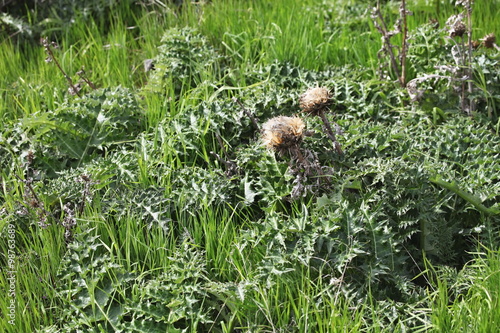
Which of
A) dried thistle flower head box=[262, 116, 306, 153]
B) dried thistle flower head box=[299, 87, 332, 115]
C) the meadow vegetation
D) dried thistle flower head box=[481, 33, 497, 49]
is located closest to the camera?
the meadow vegetation

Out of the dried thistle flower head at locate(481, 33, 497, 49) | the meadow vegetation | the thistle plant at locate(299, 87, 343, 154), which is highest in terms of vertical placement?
the thistle plant at locate(299, 87, 343, 154)

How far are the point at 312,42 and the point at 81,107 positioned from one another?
5.32 ft

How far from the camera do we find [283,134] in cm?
258

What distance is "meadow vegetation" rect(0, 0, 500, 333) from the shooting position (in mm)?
2455

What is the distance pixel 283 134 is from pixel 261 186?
1.53 ft

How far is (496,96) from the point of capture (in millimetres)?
3326

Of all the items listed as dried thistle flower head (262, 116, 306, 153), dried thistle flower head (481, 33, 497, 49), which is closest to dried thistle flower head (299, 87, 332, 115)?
dried thistle flower head (262, 116, 306, 153)

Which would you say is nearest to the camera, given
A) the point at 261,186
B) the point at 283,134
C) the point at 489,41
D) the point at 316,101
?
the point at 283,134

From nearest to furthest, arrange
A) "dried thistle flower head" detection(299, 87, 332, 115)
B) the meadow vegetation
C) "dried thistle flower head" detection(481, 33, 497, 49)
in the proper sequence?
the meadow vegetation
"dried thistle flower head" detection(299, 87, 332, 115)
"dried thistle flower head" detection(481, 33, 497, 49)

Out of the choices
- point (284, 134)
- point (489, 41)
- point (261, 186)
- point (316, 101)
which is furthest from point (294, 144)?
point (489, 41)

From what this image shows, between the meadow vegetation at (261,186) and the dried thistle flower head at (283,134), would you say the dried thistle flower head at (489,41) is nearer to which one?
the meadow vegetation at (261,186)

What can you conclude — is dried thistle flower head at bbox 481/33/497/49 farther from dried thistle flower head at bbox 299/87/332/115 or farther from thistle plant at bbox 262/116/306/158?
thistle plant at bbox 262/116/306/158

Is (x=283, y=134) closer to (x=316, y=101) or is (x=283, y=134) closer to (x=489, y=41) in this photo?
(x=316, y=101)

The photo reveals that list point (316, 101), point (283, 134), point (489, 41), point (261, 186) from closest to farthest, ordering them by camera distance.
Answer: point (283, 134) → point (316, 101) → point (261, 186) → point (489, 41)
